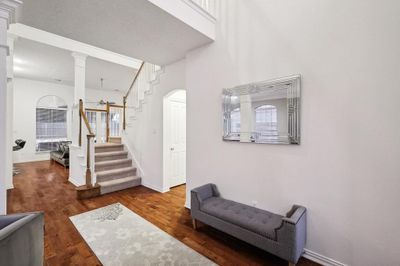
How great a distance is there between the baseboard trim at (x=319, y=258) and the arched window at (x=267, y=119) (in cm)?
137

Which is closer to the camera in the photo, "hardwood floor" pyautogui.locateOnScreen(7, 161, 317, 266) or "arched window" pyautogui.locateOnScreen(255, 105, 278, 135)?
"hardwood floor" pyautogui.locateOnScreen(7, 161, 317, 266)

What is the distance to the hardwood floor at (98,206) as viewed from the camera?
203cm

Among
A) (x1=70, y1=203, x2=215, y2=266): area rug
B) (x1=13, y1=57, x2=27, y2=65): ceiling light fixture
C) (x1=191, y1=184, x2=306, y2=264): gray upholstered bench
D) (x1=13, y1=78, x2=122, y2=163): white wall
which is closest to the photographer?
(x1=191, y1=184, x2=306, y2=264): gray upholstered bench

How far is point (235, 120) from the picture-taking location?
2.67m

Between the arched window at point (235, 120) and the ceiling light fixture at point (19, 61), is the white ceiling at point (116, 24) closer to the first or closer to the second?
the arched window at point (235, 120)

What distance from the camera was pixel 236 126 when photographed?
2.66 m

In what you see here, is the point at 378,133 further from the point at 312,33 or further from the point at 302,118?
the point at 312,33

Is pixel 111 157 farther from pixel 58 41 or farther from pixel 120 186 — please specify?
pixel 58 41

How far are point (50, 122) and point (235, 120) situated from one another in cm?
873

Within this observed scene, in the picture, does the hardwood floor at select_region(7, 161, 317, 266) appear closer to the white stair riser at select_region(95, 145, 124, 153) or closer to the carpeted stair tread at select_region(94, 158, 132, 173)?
the carpeted stair tread at select_region(94, 158, 132, 173)

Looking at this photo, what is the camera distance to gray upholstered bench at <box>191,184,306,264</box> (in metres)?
1.76

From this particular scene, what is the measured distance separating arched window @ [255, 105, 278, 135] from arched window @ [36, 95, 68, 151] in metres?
8.97

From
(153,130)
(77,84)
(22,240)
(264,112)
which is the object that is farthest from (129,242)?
(77,84)

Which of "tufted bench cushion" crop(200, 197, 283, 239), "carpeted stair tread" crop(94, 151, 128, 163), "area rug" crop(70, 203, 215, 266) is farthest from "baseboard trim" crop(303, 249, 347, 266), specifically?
"carpeted stair tread" crop(94, 151, 128, 163)
